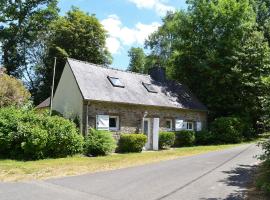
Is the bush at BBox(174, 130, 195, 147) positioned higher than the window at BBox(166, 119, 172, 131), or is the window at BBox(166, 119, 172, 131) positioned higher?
the window at BBox(166, 119, 172, 131)

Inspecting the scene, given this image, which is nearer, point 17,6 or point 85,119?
point 85,119

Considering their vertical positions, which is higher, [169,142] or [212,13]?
[212,13]

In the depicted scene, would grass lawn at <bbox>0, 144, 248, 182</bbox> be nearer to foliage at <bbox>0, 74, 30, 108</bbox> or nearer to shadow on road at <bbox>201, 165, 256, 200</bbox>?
shadow on road at <bbox>201, 165, 256, 200</bbox>

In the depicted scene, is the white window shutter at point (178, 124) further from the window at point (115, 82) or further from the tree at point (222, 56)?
the tree at point (222, 56)

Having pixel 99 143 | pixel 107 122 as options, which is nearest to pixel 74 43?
pixel 107 122

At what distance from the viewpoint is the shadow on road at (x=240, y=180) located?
972cm

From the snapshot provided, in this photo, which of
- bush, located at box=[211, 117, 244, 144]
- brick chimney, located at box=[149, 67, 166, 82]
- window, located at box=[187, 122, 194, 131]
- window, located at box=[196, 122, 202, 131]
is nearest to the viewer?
bush, located at box=[211, 117, 244, 144]

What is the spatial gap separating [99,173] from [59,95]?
464 inches

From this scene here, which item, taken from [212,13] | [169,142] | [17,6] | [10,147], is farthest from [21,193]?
[17,6]

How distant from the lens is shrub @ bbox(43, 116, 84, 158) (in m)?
17.7

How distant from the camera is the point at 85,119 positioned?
2092cm

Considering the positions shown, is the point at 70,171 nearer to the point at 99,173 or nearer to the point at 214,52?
the point at 99,173

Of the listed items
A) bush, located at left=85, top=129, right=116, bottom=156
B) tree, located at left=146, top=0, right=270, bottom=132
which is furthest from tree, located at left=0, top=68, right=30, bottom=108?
tree, located at left=146, top=0, right=270, bottom=132

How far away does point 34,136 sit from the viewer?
16766mm
